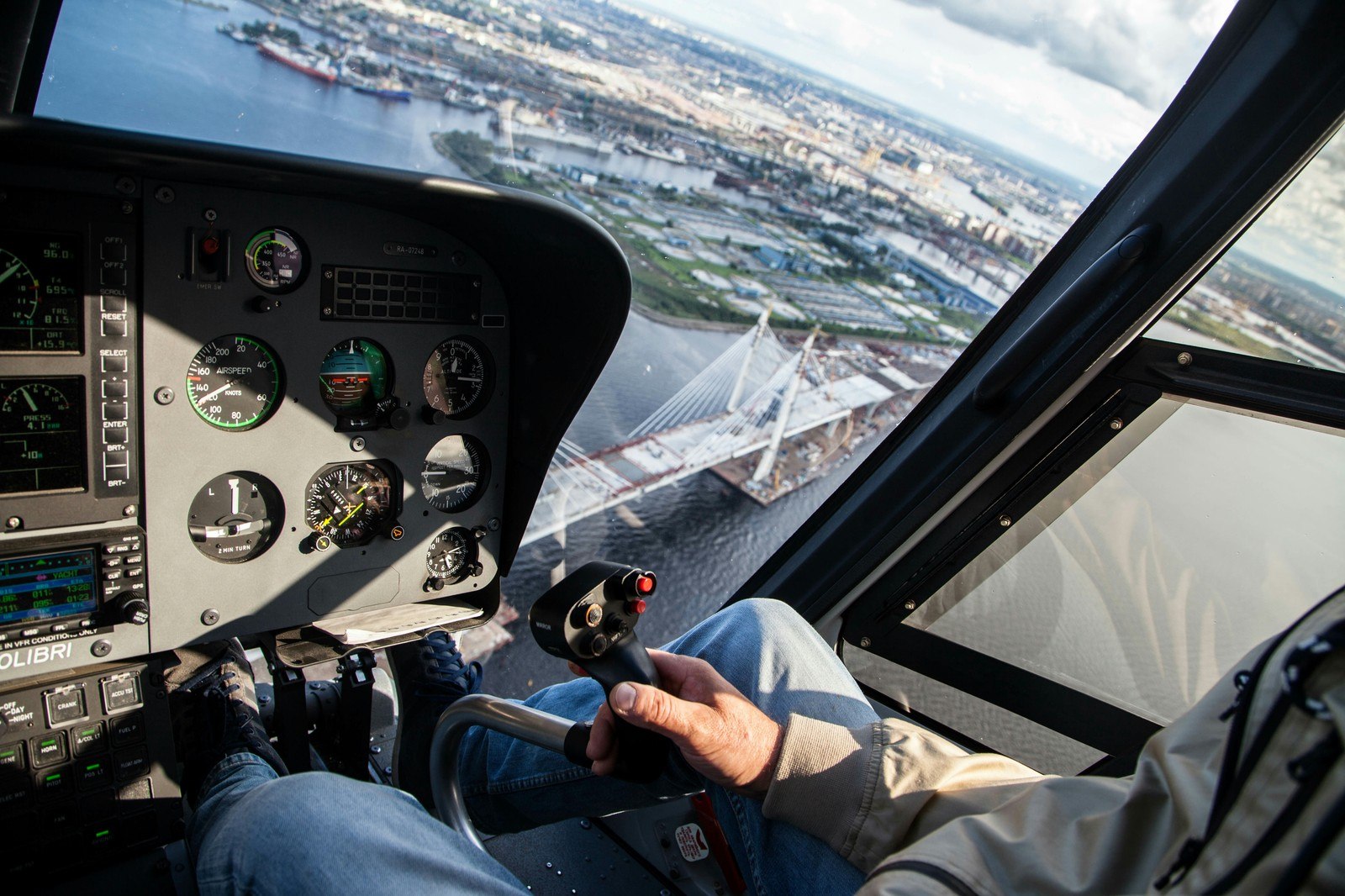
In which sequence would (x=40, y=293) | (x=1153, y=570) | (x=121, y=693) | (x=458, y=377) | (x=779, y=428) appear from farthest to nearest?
(x=779, y=428)
(x=458, y=377)
(x=1153, y=570)
(x=121, y=693)
(x=40, y=293)

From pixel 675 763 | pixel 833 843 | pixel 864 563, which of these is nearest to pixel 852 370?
pixel 864 563

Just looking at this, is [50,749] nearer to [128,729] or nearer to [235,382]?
[128,729]

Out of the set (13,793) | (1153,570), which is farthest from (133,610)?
(1153,570)

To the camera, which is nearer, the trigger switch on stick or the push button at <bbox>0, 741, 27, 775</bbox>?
the trigger switch on stick

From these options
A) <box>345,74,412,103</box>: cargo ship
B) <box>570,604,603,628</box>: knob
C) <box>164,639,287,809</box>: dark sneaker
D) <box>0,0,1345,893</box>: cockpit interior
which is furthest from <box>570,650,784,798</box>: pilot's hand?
<box>345,74,412,103</box>: cargo ship

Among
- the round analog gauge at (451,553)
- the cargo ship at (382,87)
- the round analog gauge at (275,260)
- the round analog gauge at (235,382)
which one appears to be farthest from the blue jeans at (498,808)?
the cargo ship at (382,87)

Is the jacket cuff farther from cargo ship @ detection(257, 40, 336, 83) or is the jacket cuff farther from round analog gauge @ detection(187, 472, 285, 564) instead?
cargo ship @ detection(257, 40, 336, 83)

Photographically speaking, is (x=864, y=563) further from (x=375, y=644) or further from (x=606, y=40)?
(x=606, y=40)
